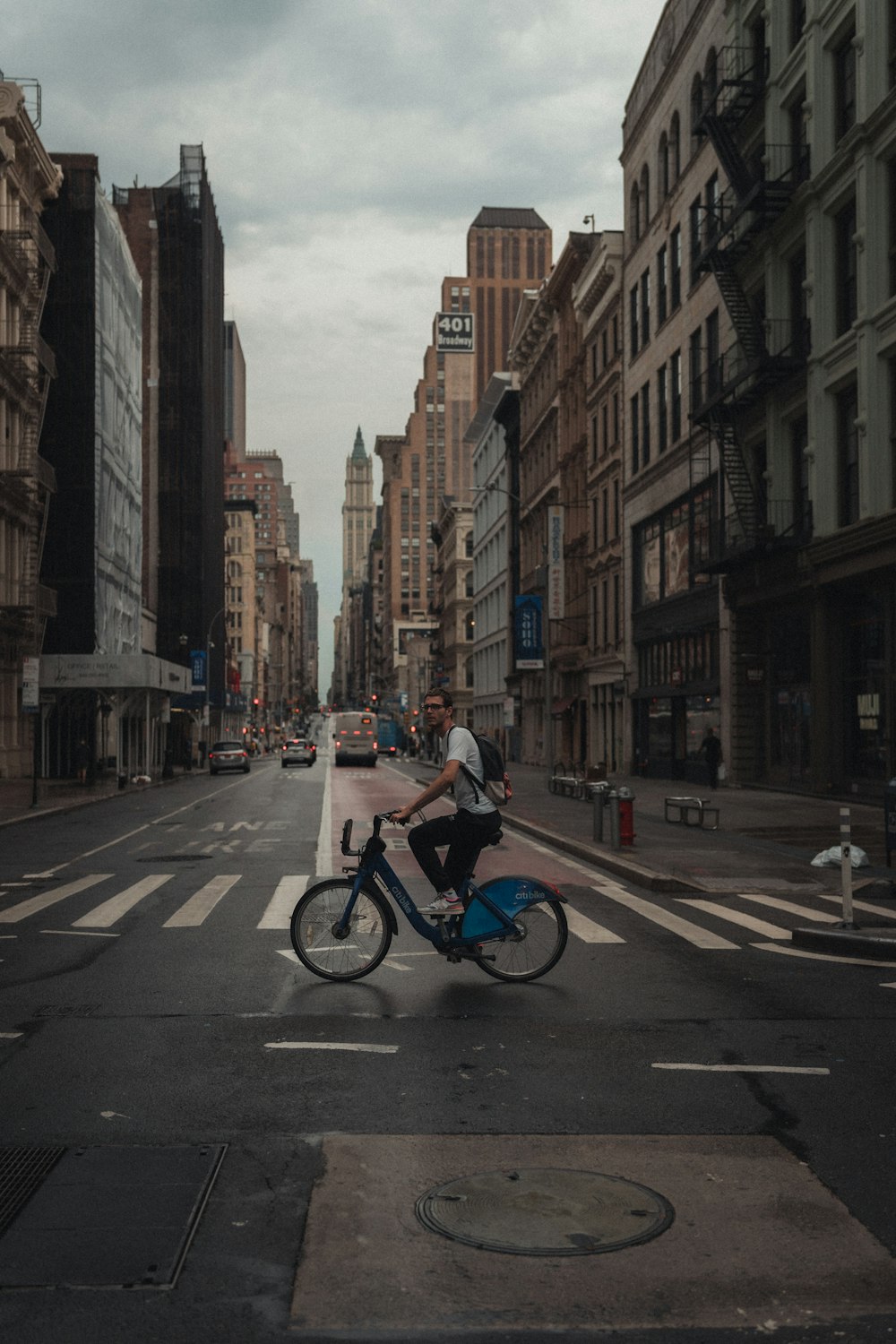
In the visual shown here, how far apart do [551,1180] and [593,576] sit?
5198 cm

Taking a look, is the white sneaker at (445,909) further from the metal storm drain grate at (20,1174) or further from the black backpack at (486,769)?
the metal storm drain grate at (20,1174)

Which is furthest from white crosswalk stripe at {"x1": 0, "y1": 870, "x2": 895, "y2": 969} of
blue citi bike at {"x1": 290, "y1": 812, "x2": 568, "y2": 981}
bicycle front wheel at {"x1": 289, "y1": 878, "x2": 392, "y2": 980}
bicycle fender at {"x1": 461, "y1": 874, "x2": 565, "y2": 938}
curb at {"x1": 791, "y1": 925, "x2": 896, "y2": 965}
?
bicycle fender at {"x1": 461, "y1": 874, "x2": 565, "y2": 938}

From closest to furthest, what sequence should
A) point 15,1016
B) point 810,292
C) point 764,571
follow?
point 15,1016, point 810,292, point 764,571

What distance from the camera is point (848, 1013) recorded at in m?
8.46

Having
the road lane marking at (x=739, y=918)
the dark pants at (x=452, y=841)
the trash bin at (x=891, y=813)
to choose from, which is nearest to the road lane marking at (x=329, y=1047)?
the dark pants at (x=452, y=841)

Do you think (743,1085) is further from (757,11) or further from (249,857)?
(757,11)

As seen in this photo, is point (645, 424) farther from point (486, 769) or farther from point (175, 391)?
point (175, 391)

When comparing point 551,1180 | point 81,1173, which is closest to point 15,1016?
point 81,1173

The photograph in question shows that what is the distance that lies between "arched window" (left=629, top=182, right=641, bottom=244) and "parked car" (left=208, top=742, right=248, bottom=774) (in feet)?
102

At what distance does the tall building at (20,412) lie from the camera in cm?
4512

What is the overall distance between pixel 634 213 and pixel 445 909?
148 feet

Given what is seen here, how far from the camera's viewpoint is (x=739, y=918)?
13.1 m

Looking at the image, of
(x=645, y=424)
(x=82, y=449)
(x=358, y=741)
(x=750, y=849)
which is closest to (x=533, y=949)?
(x=750, y=849)

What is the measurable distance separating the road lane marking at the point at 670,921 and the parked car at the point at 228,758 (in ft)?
164
